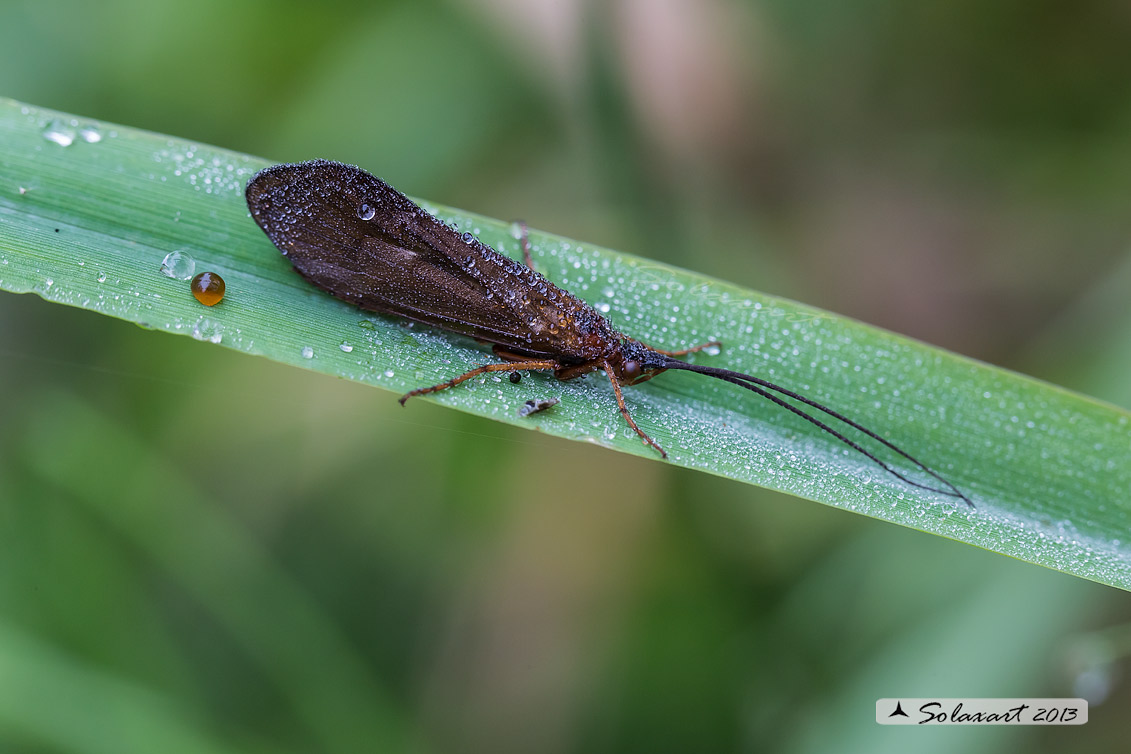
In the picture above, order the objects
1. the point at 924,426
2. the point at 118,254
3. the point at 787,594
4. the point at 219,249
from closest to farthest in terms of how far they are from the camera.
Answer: the point at 118,254 → the point at 219,249 → the point at 924,426 → the point at 787,594

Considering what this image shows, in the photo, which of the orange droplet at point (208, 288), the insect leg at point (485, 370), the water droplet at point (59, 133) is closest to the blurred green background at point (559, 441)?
the insect leg at point (485, 370)

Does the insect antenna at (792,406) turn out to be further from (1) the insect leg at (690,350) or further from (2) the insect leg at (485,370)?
(2) the insect leg at (485,370)

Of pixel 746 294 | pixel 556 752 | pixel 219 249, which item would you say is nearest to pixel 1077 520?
pixel 746 294

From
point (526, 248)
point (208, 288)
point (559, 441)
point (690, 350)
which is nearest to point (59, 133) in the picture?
point (208, 288)

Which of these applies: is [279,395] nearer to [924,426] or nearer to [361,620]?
[361,620]

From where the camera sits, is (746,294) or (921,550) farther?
(921,550)

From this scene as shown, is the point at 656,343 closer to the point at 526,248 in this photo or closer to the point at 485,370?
the point at 526,248
